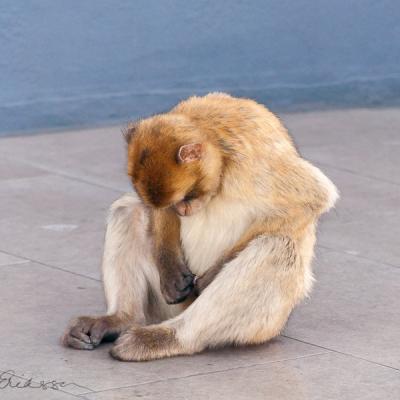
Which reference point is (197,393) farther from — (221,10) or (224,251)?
(221,10)

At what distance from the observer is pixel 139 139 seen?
17.7 ft

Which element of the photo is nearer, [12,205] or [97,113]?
[12,205]

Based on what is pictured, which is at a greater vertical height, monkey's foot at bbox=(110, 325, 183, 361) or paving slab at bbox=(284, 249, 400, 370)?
monkey's foot at bbox=(110, 325, 183, 361)

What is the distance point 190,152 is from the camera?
5.41 m

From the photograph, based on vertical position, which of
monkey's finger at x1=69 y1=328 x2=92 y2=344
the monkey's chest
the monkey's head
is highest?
the monkey's head

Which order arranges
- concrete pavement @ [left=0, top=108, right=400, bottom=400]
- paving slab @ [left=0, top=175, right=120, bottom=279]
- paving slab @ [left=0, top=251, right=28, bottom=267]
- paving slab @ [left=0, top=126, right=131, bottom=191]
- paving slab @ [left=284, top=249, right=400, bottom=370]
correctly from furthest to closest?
paving slab @ [left=0, top=126, right=131, bottom=191], paving slab @ [left=0, top=175, right=120, bottom=279], paving slab @ [left=0, top=251, right=28, bottom=267], paving slab @ [left=284, top=249, right=400, bottom=370], concrete pavement @ [left=0, top=108, right=400, bottom=400]

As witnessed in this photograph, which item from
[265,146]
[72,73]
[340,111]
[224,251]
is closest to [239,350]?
[224,251]

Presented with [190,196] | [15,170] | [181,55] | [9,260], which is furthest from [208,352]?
[181,55]

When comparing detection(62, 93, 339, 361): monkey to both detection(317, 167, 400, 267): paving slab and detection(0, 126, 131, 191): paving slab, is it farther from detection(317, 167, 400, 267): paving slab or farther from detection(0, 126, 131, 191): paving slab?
detection(0, 126, 131, 191): paving slab

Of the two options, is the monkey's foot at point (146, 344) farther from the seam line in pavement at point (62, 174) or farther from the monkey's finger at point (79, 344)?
the seam line in pavement at point (62, 174)

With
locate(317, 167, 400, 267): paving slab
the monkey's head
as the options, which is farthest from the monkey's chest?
locate(317, 167, 400, 267): paving slab

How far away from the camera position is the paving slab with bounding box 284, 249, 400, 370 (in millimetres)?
6086

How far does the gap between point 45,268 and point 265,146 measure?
6.46ft

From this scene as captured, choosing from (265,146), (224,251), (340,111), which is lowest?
(340,111)
